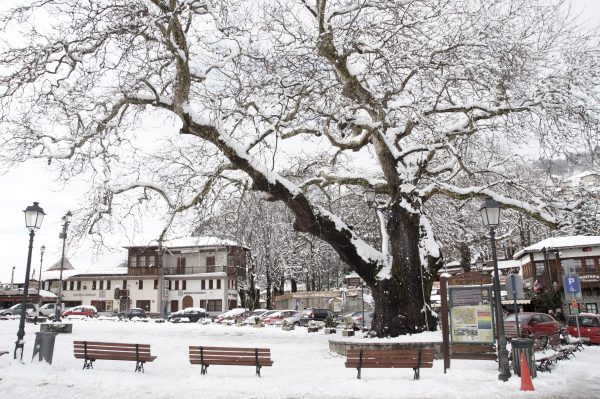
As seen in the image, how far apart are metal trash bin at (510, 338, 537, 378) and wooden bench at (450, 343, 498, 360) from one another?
4.46ft

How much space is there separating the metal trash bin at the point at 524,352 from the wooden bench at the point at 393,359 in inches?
84.8

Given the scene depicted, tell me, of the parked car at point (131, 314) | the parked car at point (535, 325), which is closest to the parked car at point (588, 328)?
the parked car at point (535, 325)

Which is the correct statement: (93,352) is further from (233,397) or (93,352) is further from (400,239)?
(400,239)

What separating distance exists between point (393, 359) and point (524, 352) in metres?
3.16

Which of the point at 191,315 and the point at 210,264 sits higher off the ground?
the point at 210,264

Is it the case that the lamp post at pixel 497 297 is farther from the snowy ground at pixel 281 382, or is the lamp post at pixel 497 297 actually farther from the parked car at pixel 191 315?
the parked car at pixel 191 315

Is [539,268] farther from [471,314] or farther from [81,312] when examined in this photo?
[81,312]

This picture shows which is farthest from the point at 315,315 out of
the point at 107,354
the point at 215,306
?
the point at 107,354

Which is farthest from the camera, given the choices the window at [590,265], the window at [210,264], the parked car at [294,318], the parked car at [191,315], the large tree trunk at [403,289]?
the window at [210,264]

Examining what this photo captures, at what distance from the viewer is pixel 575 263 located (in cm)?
4644

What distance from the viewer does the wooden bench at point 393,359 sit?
467 inches

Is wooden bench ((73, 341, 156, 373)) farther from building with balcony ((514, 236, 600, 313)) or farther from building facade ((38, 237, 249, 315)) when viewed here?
building facade ((38, 237, 249, 315))

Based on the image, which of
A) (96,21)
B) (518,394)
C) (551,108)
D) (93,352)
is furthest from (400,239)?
(96,21)

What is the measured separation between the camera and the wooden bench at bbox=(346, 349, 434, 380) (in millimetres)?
11859
